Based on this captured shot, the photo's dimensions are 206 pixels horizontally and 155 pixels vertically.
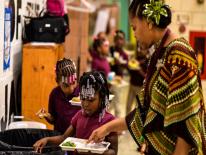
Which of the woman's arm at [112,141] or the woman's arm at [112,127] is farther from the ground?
the woman's arm at [112,127]

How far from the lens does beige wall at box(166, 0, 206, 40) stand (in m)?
5.48

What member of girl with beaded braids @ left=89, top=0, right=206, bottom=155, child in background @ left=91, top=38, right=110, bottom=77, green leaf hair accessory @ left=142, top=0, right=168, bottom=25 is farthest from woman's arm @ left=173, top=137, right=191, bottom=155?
child in background @ left=91, top=38, right=110, bottom=77

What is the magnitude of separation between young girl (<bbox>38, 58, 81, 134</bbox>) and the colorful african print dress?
1681 millimetres

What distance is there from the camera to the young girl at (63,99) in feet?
13.1

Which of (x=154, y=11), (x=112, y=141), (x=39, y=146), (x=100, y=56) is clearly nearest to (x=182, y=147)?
(x=154, y=11)

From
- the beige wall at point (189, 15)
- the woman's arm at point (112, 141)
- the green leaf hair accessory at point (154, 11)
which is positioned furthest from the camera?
the beige wall at point (189, 15)

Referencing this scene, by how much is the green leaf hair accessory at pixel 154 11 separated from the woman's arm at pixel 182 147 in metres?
0.58

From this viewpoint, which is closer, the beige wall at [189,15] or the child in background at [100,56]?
the beige wall at [189,15]

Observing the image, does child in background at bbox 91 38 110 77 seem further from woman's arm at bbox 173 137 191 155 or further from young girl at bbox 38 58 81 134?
woman's arm at bbox 173 137 191 155

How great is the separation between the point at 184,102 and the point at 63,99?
2.01m

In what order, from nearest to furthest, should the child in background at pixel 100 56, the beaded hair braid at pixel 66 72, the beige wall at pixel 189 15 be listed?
the beaded hair braid at pixel 66 72
the beige wall at pixel 189 15
the child in background at pixel 100 56

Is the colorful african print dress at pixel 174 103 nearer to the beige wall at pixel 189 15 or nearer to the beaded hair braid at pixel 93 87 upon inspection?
the beaded hair braid at pixel 93 87

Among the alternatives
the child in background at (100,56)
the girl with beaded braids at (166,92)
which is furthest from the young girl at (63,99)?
the child in background at (100,56)

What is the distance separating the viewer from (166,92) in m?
2.24
